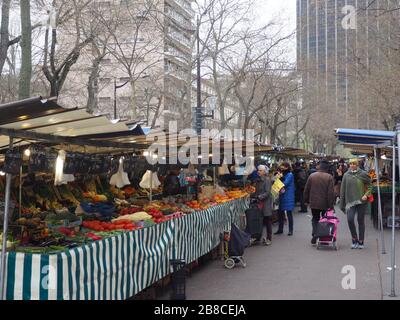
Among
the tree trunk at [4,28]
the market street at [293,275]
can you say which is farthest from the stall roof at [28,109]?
the tree trunk at [4,28]

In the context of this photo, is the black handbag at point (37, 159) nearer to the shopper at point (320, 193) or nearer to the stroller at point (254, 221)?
the stroller at point (254, 221)

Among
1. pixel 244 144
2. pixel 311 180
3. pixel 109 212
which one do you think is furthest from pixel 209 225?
pixel 244 144

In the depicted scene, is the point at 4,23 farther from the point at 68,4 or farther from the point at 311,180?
the point at 311,180

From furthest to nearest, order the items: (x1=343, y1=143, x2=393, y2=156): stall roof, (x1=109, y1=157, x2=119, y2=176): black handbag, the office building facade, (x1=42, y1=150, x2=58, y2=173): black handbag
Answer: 1. the office building facade
2. (x1=109, y1=157, x2=119, y2=176): black handbag
3. (x1=343, y1=143, x2=393, y2=156): stall roof
4. (x1=42, y1=150, x2=58, y2=173): black handbag

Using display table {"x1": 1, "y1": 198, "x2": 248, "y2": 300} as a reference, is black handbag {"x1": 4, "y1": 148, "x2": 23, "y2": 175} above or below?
above

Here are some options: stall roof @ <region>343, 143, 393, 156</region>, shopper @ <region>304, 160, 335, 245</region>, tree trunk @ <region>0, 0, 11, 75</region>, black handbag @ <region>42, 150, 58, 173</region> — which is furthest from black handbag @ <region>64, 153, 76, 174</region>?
stall roof @ <region>343, 143, 393, 156</region>

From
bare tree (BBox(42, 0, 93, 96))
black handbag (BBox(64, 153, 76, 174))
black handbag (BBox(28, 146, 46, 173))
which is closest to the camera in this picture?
black handbag (BBox(28, 146, 46, 173))

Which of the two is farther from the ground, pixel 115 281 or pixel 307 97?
pixel 307 97

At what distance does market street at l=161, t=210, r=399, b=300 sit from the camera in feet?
22.1

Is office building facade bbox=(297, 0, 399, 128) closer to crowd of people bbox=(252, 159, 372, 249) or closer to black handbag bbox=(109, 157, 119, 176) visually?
crowd of people bbox=(252, 159, 372, 249)

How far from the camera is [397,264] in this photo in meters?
8.40

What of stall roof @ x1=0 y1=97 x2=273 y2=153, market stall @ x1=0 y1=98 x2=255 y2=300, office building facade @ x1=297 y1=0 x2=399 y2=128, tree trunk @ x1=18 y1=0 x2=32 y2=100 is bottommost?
market stall @ x1=0 y1=98 x2=255 y2=300
